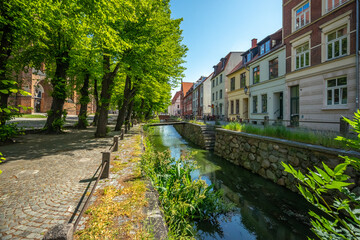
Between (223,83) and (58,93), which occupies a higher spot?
(223,83)

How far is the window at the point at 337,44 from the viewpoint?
1108 centimetres

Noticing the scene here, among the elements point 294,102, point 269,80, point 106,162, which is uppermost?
point 269,80

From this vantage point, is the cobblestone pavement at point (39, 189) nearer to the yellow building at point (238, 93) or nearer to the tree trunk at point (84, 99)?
the tree trunk at point (84, 99)

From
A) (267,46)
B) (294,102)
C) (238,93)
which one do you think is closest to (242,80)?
(238,93)

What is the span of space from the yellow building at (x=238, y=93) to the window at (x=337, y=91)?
1004cm

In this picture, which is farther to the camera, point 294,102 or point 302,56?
point 294,102

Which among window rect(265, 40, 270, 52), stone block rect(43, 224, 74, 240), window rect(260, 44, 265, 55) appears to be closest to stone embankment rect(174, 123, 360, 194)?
stone block rect(43, 224, 74, 240)

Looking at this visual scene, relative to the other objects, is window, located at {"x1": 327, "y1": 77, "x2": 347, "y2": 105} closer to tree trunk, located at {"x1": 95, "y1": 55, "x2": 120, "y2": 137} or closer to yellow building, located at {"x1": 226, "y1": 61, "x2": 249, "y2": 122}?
yellow building, located at {"x1": 226, "y1": 61, "x2": 249, "y2": 122}

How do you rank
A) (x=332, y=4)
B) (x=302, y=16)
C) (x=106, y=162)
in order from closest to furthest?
(x=106, y=162)
(x=332, y=4)
(x=302, y=16)

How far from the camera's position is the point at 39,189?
398 cm

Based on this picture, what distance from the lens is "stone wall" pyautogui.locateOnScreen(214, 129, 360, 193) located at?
5.62 m

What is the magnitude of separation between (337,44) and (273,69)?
254 inches

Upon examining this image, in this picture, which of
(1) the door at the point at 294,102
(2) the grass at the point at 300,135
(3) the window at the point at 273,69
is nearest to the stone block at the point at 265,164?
(2) the grass at the point at 300,135

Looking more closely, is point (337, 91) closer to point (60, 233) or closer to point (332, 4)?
point (332, 4)
